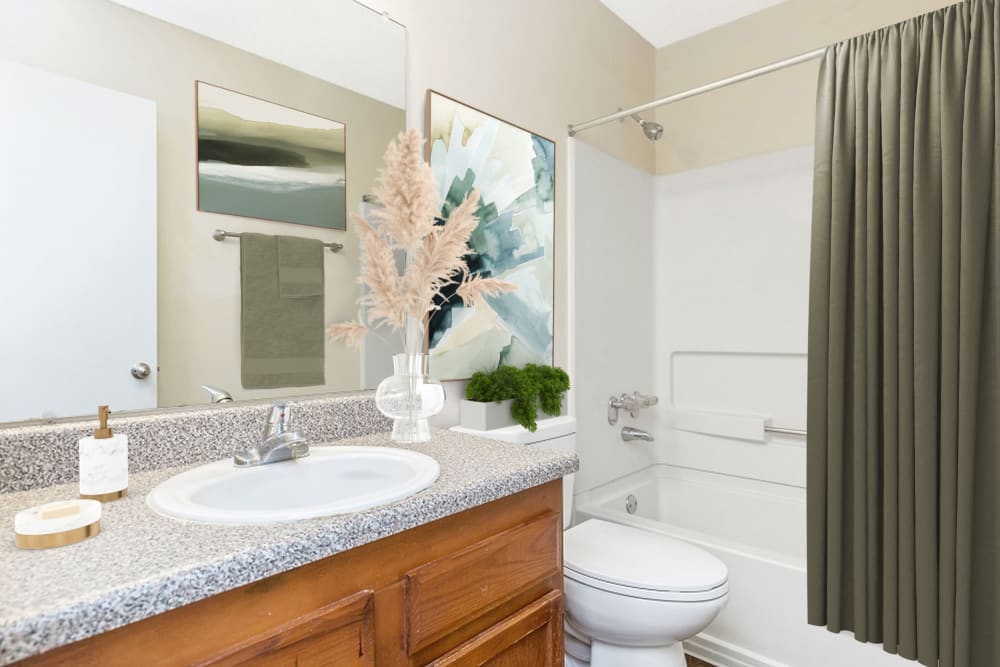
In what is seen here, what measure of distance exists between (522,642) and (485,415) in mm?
711

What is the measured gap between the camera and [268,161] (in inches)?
48.1

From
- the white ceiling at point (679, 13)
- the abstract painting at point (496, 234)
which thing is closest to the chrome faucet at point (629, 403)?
the abstract painting at point (496, 234)

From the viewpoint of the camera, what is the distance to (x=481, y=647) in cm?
89

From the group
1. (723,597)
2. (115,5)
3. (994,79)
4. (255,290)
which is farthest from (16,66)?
(994,79)

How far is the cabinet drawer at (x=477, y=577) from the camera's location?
2.63ft

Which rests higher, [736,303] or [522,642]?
[736,303]

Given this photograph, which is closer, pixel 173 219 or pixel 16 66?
pixel 16 66

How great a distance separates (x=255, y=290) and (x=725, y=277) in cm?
209

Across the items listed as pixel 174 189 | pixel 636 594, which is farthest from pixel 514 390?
pixel 174 189

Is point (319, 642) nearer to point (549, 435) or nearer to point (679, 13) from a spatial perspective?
point (549, 435)

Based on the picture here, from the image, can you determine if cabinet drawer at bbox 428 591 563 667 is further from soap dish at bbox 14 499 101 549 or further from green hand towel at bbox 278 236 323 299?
green hand towel at bbox 278 236 323 299

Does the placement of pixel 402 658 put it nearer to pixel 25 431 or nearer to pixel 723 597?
pixel 25 431

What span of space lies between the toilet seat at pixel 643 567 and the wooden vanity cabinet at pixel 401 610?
38 centimetres

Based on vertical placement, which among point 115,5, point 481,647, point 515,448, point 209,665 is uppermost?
point 115,5
